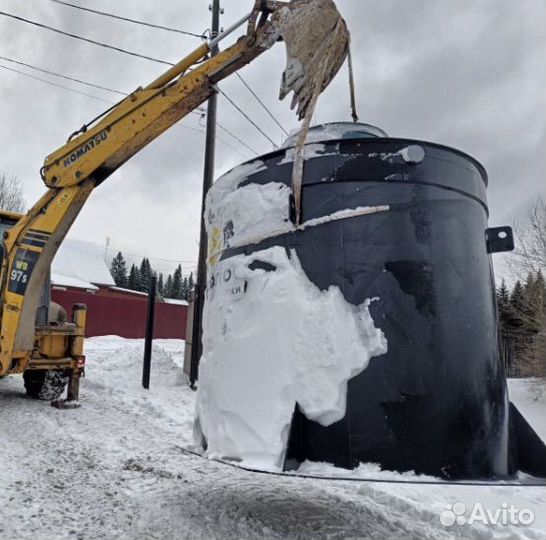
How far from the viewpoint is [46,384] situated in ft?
25.5

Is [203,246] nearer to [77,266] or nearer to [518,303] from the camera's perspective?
[518,303]

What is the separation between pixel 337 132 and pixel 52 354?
6.02 m

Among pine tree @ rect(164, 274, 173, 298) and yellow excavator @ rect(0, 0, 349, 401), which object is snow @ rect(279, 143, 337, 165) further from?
pine tree @ rect(164, 274, 173, 298)

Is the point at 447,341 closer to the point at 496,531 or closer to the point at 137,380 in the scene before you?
the point at 496,531

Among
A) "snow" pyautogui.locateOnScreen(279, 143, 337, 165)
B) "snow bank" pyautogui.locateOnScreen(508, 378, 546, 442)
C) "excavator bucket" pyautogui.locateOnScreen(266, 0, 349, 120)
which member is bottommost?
"snow bank" pyautogui.locateOnScreen(508, 378, 546, 442)

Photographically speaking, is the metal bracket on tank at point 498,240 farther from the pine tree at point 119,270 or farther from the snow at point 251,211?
the pine tree at point 119,270

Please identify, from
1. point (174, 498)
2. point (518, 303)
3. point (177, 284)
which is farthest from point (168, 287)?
point (174, 498)

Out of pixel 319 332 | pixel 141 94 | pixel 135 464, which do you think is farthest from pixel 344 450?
pixel 141 94

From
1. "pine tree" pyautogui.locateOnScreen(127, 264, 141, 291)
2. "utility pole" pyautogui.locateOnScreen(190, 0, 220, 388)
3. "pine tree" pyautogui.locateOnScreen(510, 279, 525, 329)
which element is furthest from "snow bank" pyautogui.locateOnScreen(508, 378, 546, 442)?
"pine tree" pyautogui.locateOnScreen(127, 264, 141, 291)

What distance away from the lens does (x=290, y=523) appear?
3594 millimetres

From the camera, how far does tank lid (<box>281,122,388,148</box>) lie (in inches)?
131

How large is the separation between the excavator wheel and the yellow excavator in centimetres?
1

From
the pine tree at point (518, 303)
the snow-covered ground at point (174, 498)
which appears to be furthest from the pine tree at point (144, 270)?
the snow-covered ground at point (174, 498)

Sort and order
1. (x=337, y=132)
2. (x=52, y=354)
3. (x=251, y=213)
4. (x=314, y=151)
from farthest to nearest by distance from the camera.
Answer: (x=52, y=354) < (x=337, y=132) < (x=251, y=213) < (x=314, y=151)
